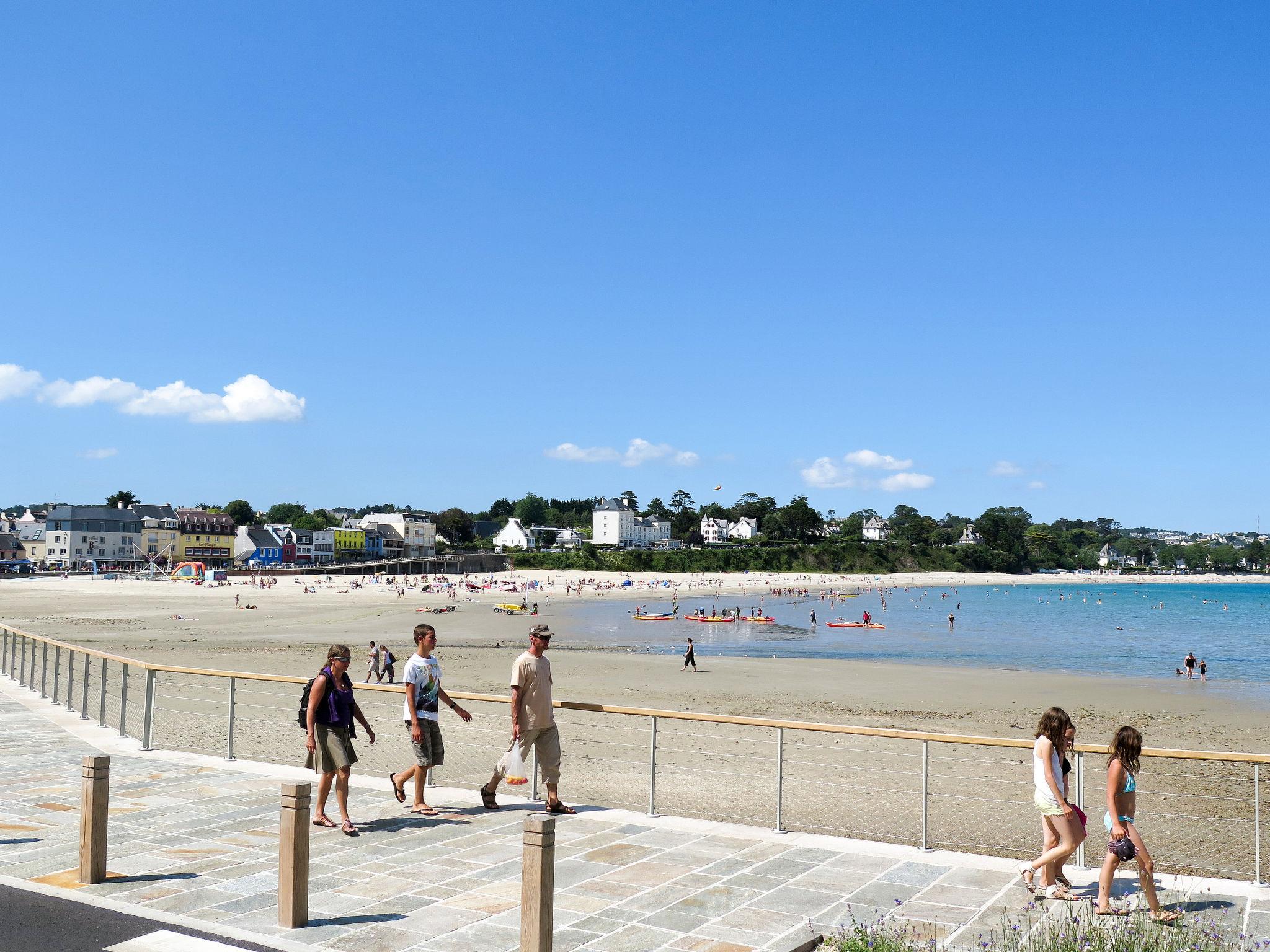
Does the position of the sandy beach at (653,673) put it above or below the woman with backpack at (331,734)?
below

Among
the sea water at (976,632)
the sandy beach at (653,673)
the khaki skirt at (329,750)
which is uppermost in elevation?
the khaki skirt at (329,750)

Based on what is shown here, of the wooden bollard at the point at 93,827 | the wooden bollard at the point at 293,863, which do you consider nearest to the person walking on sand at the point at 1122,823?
the wooden bollard at the point at 293,863

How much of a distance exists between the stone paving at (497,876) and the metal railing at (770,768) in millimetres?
746

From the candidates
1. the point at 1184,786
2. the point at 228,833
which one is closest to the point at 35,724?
the point at 228,833

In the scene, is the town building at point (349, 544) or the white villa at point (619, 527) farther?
the white villa at point (619, 527)

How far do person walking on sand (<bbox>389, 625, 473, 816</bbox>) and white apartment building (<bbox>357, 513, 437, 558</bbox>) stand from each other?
5694 inches

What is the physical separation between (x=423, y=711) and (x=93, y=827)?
2631 mm

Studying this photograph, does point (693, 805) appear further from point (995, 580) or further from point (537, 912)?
point (995, 580)

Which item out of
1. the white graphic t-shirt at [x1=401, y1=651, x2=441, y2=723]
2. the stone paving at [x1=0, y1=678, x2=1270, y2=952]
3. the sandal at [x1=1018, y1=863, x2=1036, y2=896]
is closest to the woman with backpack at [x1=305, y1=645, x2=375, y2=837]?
the stone paving at [x1=0, y1=678, x2=1270, y2=952]

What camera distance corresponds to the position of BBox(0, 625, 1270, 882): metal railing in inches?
413

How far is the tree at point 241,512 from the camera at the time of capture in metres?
157

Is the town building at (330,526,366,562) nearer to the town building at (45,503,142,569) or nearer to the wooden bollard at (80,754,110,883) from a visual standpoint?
the town building at (45,503,142,569)

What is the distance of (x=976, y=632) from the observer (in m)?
54.9

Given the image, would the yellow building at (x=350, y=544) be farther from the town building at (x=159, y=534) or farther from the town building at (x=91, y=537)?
the town building at (x=91, y=537)
